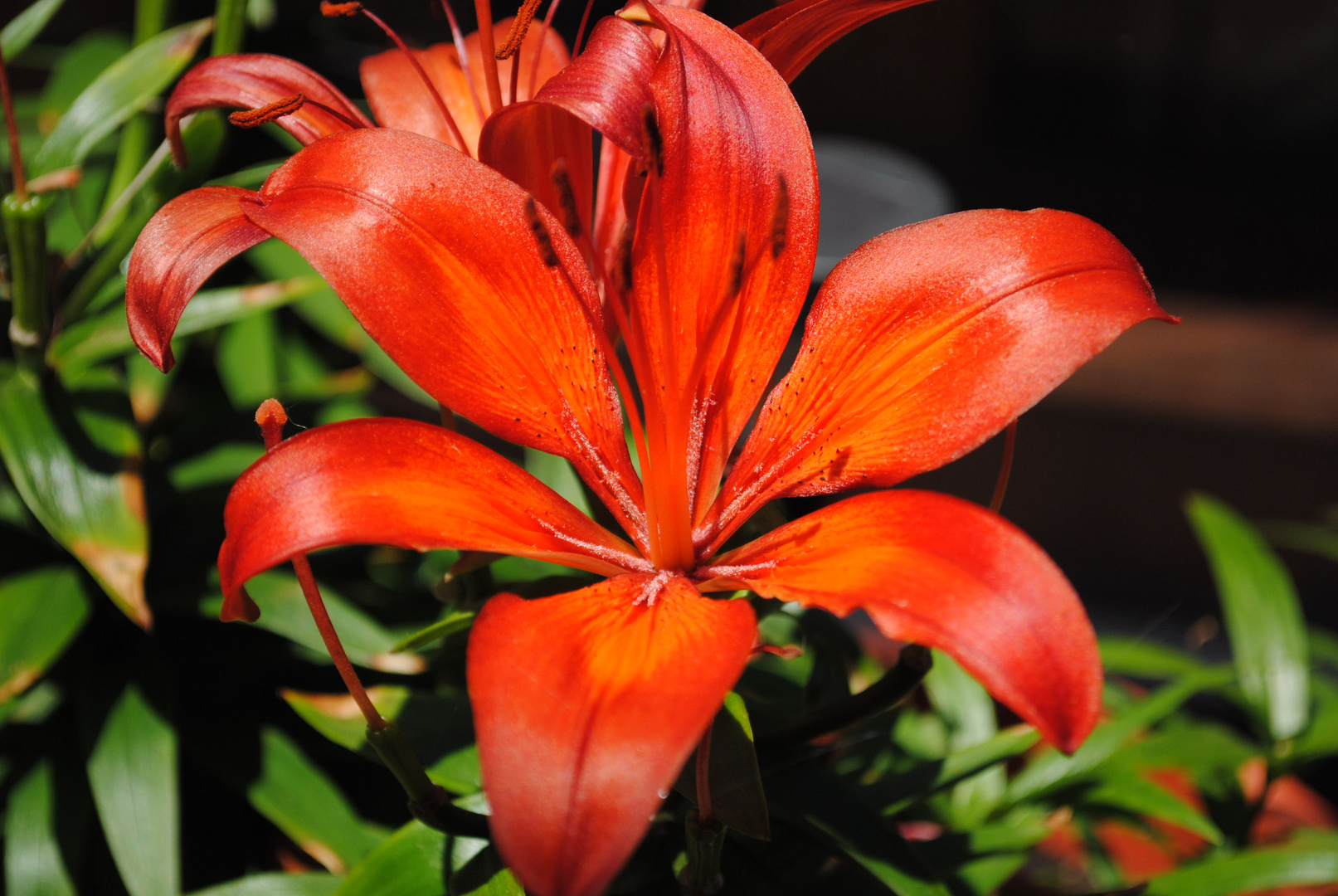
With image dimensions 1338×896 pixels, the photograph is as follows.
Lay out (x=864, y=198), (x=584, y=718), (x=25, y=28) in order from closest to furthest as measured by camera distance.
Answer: (x=584, y=718) < (x=25, y=28) < (x=864, y=198)

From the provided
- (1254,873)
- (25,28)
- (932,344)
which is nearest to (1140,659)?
(1254,873)

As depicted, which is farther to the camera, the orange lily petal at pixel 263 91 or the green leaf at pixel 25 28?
the green leaf at pixel 25 28

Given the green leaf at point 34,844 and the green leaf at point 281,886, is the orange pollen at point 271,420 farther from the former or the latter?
the green leaf at point 34,844

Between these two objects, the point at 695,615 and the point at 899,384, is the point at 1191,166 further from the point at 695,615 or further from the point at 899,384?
the point at 695,615

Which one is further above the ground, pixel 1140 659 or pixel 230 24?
pixel 230 24

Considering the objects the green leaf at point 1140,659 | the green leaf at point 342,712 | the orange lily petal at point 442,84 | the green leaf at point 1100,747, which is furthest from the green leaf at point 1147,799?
the orange lily petal at point 442,84

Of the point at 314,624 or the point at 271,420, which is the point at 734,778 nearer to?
the point at 271,420

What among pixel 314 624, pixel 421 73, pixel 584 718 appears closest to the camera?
pixel 584 718
